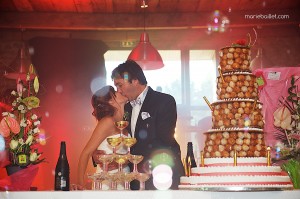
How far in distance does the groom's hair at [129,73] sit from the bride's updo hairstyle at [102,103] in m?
0.20

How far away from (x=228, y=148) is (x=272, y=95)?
2614mm

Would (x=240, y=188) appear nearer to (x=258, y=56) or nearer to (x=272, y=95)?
(x=272, y=95)

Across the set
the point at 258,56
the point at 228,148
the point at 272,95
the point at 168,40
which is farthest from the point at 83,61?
the point at 228,148

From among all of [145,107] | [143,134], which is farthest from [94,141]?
[145,107]

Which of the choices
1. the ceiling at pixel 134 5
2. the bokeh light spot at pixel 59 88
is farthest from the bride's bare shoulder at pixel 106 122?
the bokeh light spot at pixel 59 88

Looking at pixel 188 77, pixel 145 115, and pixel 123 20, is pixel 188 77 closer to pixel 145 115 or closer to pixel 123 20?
pixel 123 20

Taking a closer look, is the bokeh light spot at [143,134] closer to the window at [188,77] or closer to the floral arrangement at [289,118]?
the floral arrangement at [289,118]

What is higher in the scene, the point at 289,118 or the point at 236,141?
the point at 289,118

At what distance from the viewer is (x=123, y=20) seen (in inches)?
271

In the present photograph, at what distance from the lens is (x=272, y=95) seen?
480 centimetres

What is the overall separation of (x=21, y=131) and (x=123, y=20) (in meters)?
4.36

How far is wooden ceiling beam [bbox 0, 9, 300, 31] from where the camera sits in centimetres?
671

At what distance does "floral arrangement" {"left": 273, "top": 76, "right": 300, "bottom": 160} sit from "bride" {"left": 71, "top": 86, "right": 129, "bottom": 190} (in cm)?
142

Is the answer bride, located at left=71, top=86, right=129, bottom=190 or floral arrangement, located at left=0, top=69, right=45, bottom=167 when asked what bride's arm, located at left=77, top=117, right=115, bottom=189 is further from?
floral arrangement, located at left=0, top=69, right=45, bottom=167
